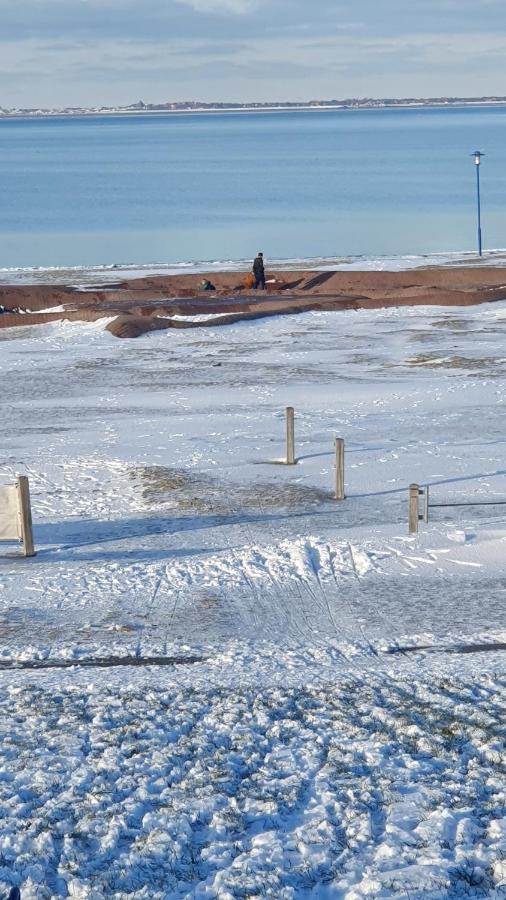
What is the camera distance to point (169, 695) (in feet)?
27.9

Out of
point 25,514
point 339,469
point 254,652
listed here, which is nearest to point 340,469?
point 339,469

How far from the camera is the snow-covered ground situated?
631 cm

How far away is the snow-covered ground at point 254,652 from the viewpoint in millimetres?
6312

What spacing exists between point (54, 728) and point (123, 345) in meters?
20.0

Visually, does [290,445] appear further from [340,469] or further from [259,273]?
[259,273]

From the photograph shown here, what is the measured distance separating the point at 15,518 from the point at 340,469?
3.87 metres

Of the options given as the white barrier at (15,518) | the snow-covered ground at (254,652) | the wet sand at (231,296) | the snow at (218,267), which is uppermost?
the snow at (218,267)

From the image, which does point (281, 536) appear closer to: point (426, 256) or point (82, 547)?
point (82, 547)

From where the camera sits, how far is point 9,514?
12.2 metres

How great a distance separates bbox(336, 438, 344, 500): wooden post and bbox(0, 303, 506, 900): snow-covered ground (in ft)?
0.43

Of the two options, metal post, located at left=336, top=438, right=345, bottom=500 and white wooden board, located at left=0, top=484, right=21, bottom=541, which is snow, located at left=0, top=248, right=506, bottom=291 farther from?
white wooden board, located at left=0, top=484, right=21, bottom=541

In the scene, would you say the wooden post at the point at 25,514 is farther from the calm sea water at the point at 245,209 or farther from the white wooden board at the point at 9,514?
the calm sea water at the point at 245,209

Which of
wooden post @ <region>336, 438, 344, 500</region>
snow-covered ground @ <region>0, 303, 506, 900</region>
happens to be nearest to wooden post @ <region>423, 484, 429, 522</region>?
snow-covered ground @ <region>0, 303, 506, 900</region>

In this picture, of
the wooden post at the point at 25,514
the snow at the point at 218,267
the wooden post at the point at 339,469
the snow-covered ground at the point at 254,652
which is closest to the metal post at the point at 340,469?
the wooden post at the point at 339,469
